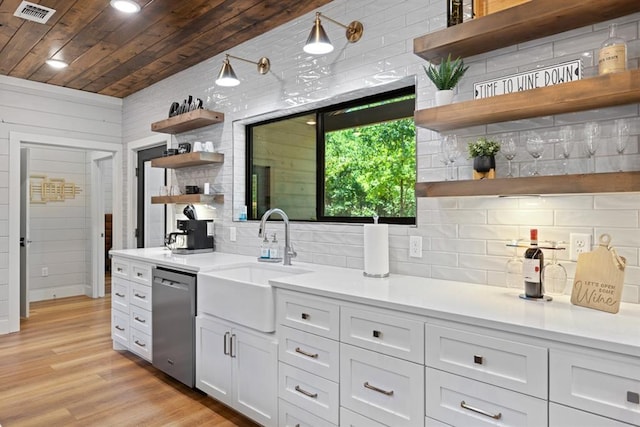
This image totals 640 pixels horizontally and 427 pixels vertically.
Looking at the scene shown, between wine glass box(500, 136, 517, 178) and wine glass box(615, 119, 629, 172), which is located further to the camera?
wine glass box(500, 136, 517, 178)

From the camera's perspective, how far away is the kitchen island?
1.27 meters

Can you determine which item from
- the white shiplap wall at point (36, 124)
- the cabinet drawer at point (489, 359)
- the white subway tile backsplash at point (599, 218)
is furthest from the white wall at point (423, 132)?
the white shiplap wall at point (36, 124)

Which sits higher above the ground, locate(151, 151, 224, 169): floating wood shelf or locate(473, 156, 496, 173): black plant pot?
locate(151, 151, 224, 169): floating wood shelf

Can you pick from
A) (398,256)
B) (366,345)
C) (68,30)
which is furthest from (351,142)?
(68,30)

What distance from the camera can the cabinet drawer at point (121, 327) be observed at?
3.60m

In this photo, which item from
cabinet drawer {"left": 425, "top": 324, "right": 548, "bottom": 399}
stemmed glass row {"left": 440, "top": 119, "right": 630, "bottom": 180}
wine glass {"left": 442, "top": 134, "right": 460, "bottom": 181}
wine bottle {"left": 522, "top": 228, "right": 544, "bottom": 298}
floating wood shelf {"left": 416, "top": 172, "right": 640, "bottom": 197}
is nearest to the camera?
cabinet drawer {"left": 425, "top": 324, "right": 548, "bottom": 399}

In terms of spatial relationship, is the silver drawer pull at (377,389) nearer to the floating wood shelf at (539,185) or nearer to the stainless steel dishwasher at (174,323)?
the floating wood shelf at (539,185)

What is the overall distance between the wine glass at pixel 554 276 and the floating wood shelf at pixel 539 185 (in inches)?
12.4

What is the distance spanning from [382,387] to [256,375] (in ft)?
2.80

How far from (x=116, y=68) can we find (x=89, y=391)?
2.98 metres

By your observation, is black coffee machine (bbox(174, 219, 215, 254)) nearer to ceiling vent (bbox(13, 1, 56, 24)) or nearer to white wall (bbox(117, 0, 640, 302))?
white wall (bbox(117, 0, 640, 302))

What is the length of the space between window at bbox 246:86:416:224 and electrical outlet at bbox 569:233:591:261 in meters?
0.89

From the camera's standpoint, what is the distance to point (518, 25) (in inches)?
71.1

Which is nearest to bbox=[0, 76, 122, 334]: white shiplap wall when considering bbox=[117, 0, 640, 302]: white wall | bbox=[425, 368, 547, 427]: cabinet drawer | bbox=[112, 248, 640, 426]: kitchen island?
bbox=[117, 0, 640, 302]: white wall
